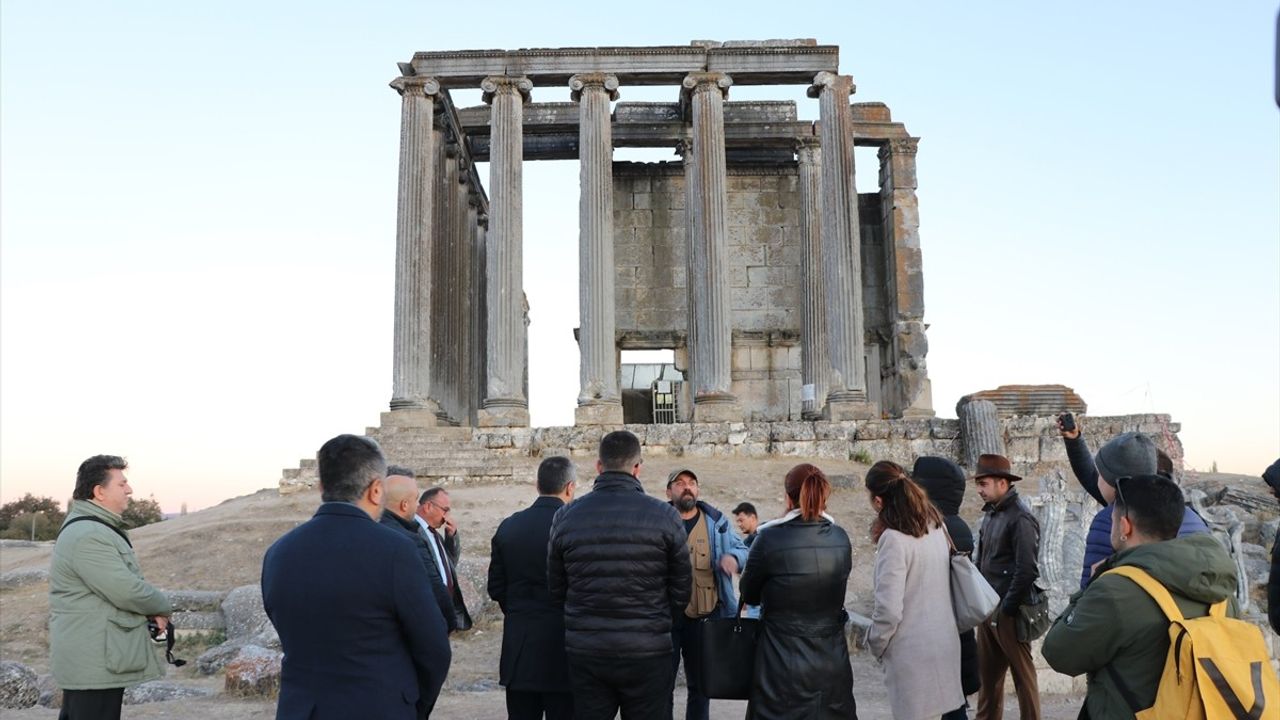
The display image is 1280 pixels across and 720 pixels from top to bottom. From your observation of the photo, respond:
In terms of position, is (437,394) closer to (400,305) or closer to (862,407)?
(400,305)

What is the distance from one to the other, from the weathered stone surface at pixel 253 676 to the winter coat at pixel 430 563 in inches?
142

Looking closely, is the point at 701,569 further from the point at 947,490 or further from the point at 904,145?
the point at 904,145

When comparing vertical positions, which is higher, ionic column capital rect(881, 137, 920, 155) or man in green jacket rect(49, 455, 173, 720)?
ionic column capital rect(881, 137, 920, 155)

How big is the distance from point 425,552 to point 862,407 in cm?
1785

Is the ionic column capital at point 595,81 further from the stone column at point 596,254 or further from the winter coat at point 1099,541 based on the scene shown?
the winter coat at point 1099,541

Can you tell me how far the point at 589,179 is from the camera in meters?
23.9

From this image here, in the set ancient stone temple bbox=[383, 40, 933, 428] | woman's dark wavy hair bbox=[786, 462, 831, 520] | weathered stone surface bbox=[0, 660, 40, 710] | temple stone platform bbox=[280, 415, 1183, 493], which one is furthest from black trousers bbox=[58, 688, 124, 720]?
ancient stone temple bbox=[383, 40, 933, 428]

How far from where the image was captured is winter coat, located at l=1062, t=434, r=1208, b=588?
16.3ft

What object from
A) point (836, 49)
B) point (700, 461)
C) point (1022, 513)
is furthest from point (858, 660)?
point (836, 49)

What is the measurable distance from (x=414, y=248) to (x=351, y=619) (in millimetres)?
20625

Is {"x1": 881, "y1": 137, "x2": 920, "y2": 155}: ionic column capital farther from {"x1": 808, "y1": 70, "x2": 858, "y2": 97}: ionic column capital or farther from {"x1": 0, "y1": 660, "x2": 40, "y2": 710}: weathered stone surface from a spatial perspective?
{"x1": 0, "y1": 660, "x2": 40, "y2": 710}: weathered stone surface

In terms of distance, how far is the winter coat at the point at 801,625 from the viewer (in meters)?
5.33

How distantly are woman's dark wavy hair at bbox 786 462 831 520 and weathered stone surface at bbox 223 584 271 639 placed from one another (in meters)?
7.91

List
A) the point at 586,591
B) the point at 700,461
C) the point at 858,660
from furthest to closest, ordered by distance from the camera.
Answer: the point at 700,461 → the point at 858,660 → the point at 586,591
